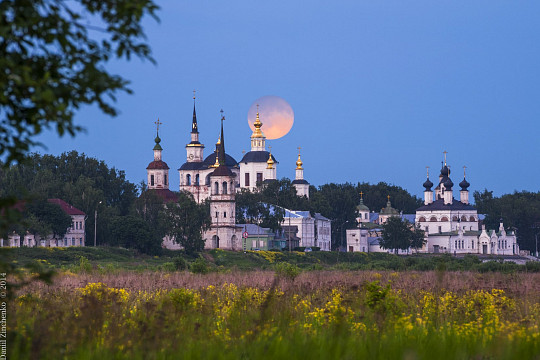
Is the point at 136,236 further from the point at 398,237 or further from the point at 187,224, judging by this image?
the point at 398,237

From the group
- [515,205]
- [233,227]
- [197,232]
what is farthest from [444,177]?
[197,232]

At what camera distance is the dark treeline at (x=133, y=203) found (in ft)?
290

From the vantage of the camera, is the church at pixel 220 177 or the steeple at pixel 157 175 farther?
the steeple at pixel 157 175

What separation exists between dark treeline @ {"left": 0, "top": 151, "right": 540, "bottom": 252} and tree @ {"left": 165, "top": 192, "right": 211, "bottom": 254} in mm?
442

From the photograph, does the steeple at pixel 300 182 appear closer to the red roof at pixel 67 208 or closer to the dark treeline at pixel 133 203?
the dark treeline at pixel 133 203

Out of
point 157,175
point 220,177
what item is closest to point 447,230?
point 157,175

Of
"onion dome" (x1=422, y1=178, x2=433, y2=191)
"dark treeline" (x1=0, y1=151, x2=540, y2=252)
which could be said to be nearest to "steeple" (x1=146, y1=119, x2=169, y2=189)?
"dark treeline" (x1=0, y1=151, x2=540, y2=252)

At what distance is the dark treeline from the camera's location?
290ft

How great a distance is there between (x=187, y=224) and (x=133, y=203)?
62.6 ft

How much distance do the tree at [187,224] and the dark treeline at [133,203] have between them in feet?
1.45

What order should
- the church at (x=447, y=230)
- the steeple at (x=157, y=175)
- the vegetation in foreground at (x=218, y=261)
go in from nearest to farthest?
the vegetation in foreground at (x=218, y=261)
the steeple at (x=157, y=175)
the church at (x=447, y=230)

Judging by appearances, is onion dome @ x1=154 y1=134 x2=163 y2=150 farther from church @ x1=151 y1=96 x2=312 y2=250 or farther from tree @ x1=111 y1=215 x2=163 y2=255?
tree @ x1=111 y1=215 x2=163 y2=255

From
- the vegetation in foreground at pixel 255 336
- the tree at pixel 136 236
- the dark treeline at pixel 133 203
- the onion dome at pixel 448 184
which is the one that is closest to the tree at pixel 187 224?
the dark treeline at pixel 133 203

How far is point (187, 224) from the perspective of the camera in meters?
92.8
